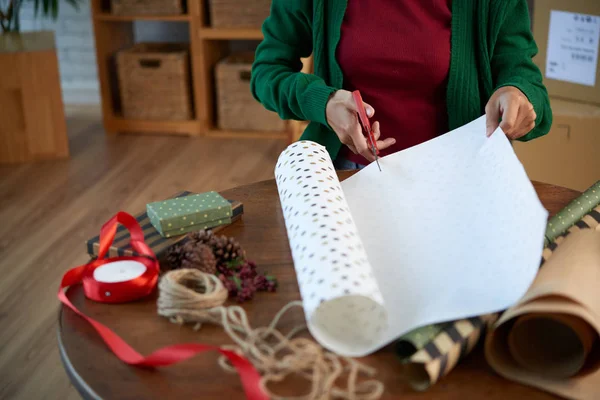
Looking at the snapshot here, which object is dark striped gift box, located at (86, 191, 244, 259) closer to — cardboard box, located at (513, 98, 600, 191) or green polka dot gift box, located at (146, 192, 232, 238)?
green polka dot gift box, located at (146, 192, 232, 238)

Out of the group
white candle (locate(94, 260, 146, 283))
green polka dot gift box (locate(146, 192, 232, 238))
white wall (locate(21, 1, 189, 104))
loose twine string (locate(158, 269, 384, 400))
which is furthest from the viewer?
white wall (locate(21, 1, 189, 104))

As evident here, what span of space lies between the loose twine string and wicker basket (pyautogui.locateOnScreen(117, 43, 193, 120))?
9.07 feet

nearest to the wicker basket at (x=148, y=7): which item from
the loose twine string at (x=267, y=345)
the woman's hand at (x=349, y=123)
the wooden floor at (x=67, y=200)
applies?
the wooden floor at (x=67, y=200)

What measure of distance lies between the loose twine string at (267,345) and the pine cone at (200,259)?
0.03 meters

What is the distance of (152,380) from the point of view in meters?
0.76

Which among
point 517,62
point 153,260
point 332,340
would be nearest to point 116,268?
point 153,260

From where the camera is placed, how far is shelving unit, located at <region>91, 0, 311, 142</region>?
3.46m

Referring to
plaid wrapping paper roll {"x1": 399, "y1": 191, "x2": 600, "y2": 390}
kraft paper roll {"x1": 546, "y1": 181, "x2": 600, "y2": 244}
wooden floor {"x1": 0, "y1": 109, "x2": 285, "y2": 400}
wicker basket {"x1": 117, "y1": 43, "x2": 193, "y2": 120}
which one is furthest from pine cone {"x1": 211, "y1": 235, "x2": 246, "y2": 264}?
wicker basket {"x1": 117, "y1": 43, "x2": 193, "y2": 120}

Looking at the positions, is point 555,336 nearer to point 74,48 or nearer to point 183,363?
point 183,363

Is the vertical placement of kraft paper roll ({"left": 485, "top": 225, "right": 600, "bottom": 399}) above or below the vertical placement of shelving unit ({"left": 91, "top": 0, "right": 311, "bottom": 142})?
above

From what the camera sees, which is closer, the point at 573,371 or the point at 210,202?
the point at 573,371

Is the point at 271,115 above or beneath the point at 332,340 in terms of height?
beneath

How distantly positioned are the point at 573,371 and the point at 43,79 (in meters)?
2.95

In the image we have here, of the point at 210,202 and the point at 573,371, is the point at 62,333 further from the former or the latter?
the point at 573,371
